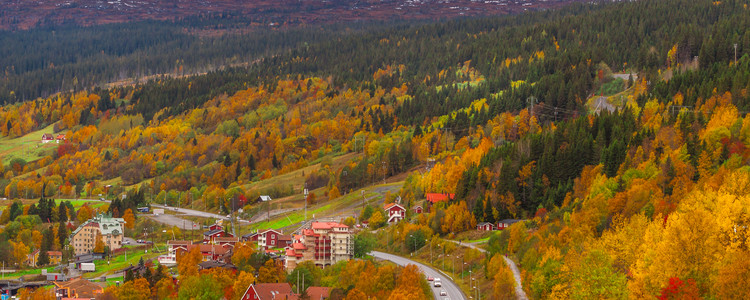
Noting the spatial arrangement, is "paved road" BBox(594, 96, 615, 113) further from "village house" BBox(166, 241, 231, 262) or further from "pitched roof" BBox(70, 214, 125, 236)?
"pitched roof" BBox(70, 214, 125, 236)

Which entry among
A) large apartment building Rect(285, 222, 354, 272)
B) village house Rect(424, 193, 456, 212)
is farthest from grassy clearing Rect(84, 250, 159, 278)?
village house Rect(424, 193, 456, 212)

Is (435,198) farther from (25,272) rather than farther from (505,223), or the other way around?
(25,272)

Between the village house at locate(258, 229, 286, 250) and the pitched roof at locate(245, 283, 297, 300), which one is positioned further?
the village house at locate(258, 229, 286, 250)

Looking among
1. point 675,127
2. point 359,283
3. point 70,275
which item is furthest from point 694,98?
point 70,275

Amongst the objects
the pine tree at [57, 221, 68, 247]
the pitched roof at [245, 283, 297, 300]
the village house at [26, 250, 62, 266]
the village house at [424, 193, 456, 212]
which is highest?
→ the pitched roof at [245, 283, 297, 300]

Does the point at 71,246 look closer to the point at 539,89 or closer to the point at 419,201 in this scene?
the point at 419,201

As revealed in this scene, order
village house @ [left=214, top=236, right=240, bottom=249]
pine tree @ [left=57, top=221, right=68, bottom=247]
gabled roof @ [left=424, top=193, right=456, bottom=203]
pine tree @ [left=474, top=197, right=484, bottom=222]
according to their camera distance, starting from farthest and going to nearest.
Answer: pine tree @ [left=57, top=221, right=68, bottom=247], gabled roof @ [left=424, top=193, right=456, bottom=203], village house @ [left=214, top=236, right=240, bottom=249], pine tree @ [left=474, top=197, right=484, bottom=222]
